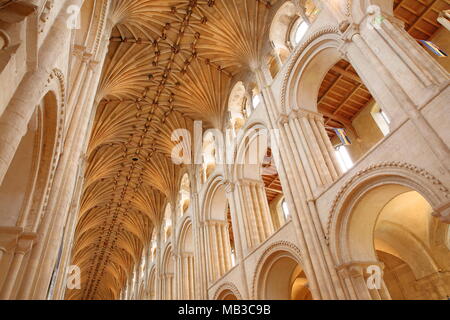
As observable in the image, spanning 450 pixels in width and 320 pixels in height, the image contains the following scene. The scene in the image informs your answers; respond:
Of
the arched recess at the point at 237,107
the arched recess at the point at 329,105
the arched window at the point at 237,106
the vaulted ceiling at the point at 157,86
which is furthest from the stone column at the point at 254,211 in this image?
the vaulted ceiling at the point at 157,86

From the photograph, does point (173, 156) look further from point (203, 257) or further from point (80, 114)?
point (80, 114)

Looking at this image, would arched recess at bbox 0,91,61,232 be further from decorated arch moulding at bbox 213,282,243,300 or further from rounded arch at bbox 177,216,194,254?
rounded arch at bbox 177,216,194,254

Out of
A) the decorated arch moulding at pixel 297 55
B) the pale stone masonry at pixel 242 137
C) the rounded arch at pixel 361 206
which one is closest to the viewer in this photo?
the pale stone masonry at pixel 242 137

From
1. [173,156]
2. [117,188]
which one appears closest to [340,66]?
[173,156]

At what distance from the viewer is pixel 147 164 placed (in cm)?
2038

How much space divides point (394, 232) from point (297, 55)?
7127 mm

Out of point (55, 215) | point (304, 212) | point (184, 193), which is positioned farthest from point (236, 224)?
point (184, 193)

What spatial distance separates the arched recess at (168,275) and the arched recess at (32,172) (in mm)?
14753

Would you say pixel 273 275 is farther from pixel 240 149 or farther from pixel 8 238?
pixel 8 238

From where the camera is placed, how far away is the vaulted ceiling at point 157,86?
42.3ft

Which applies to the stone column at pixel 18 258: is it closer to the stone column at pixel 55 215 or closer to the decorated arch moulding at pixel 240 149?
the stone column at pixel 55 215

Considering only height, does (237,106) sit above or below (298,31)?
above

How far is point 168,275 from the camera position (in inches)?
764

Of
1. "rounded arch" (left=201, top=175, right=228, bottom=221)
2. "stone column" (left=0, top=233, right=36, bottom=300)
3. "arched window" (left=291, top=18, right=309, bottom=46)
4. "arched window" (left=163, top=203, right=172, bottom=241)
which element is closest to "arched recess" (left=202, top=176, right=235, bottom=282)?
"rounded arch" (left=201, top=175, right=228, bottom=221)
